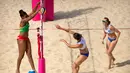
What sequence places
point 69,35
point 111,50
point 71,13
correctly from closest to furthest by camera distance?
point 111,50 → point 69,35 → point 71,13

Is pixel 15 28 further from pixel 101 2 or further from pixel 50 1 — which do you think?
pixel 101 2

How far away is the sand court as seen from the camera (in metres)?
10.1

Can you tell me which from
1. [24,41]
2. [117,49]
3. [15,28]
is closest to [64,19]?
[15,28]

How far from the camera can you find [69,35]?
12102 millimetres

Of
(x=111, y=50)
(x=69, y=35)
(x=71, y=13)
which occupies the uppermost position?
(x=71, y=13)

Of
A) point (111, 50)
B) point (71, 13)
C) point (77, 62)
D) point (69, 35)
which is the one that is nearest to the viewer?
point (77, 62)

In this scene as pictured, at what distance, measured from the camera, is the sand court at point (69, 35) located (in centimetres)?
1015

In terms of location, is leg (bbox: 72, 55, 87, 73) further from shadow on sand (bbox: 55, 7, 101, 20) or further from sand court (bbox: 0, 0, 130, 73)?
shadow on sand (bbox: 55, 7, 101, 20)

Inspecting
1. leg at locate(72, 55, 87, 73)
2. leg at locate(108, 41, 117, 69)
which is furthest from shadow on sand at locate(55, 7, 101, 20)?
leg at locate(72, 55, 87, 73)

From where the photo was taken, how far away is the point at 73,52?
11.0 meters

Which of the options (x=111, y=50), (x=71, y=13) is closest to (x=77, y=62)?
(x=111, y=50)

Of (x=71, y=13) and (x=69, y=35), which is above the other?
(x=71, y=13)

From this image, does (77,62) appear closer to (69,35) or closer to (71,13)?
(69,35)

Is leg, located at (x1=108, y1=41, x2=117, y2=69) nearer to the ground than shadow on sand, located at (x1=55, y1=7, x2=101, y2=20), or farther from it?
nearer to the ground
